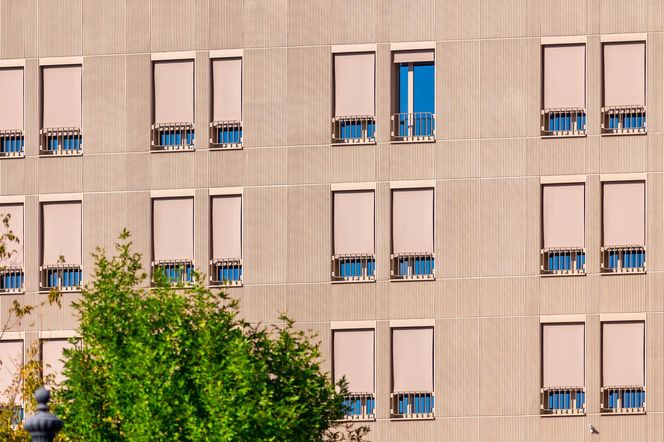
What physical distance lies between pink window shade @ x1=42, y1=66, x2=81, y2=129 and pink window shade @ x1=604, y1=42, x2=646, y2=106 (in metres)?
13.1

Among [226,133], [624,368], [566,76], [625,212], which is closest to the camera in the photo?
[624,368]

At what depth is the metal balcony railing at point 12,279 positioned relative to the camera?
50.0 meters

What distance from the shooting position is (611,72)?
4784 centimetres

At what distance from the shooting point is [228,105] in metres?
49.4

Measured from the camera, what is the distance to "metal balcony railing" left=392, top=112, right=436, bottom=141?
1914 inches

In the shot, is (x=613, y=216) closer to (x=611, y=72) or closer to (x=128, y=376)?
(x=611, y=72)

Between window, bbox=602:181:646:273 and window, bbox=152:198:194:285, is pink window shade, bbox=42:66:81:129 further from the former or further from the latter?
window, bbox=602:181:646:273

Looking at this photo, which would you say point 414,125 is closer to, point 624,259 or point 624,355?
point 624,259

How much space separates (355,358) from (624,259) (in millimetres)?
6835

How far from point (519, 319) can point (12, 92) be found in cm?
1401

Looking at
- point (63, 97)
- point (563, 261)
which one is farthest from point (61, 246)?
point (563, 261)

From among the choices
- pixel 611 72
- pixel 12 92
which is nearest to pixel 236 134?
pixel 12 92

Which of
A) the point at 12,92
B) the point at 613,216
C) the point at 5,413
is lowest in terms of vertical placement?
the point at 5,413

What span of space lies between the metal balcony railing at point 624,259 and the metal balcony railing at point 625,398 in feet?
9.18
